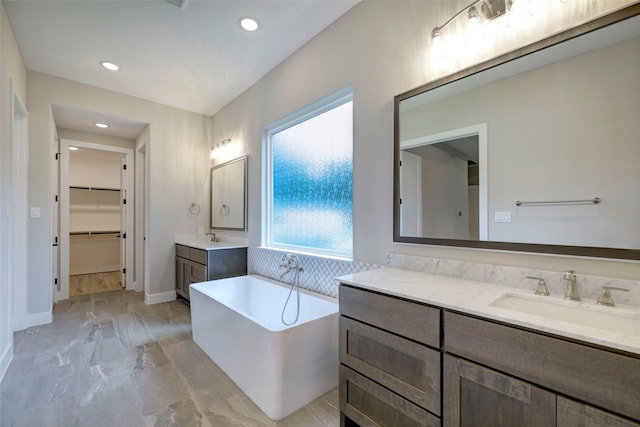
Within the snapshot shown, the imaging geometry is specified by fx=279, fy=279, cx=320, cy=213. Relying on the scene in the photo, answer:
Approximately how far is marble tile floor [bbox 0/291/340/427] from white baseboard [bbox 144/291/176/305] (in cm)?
77

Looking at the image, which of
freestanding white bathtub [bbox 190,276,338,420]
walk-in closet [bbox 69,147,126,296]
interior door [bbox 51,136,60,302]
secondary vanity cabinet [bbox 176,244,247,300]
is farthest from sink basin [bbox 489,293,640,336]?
walk-in closet [bbox 69,147,126,296]

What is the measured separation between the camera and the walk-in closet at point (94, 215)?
5.62 meters

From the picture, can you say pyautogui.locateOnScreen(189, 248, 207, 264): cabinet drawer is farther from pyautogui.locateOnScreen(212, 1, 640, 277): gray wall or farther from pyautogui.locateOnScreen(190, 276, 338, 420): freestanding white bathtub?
pyautogui.locateOnScreen(212, 1, 640, 277): gray wall

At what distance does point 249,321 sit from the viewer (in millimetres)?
1874

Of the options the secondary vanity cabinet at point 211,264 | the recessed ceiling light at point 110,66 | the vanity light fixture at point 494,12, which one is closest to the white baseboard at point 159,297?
the secondary vanity cabinet at point 211,264

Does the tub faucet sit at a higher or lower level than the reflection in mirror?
lower

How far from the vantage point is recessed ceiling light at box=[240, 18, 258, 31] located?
236 centimetres

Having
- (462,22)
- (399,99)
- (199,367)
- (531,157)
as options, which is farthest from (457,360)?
(199,367)

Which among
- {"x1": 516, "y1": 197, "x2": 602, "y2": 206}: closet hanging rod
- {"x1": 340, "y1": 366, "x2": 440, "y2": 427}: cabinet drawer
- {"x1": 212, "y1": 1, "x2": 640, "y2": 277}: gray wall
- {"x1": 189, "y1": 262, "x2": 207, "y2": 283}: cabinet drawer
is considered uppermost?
{"x1": 212, "y1": 1, "x2": 640, "y2": 277}: gray wall

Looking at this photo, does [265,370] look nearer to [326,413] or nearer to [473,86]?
[326,413]

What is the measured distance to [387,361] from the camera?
1.34 m

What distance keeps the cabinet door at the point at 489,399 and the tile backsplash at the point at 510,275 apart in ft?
1.84

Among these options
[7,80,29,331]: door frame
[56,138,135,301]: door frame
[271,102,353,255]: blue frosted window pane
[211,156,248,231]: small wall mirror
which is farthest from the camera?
[56,138,135,301]: door frame

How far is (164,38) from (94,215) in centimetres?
499
